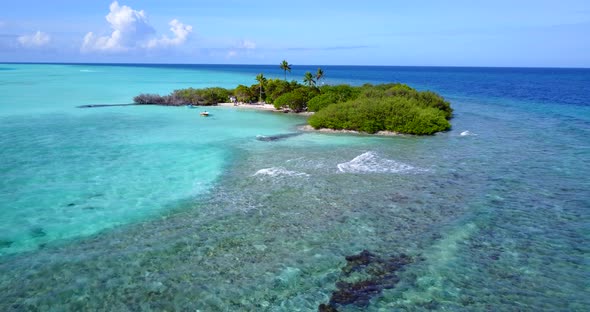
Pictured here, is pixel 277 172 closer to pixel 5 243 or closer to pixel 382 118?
pixel 5 243

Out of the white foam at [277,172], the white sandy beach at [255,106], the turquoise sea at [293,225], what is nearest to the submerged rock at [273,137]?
the turquoise sea at [293,225]

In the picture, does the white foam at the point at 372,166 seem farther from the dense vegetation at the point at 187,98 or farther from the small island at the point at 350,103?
the dense vegetation at the point at 187,98

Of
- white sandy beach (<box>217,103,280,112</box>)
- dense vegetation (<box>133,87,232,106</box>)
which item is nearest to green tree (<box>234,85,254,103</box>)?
white sandy beach (<box>217,103,280,112</box>)

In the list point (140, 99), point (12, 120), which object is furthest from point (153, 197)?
point (140, 99)

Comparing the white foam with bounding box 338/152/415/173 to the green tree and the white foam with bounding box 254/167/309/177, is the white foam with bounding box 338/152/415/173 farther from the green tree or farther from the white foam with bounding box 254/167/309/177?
the green tree

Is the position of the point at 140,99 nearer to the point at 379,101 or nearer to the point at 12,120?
the point at 12,120

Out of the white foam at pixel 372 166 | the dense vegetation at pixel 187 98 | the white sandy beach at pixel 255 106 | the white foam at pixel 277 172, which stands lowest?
the white foam at pixel 277 172

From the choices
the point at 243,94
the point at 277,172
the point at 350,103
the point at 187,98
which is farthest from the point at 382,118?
the point at 187,98
